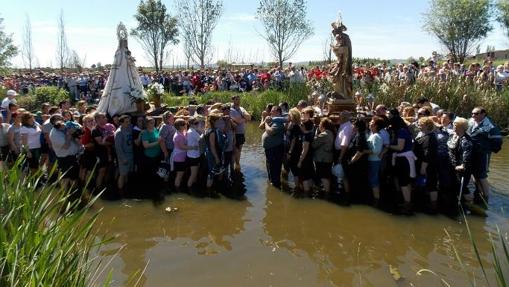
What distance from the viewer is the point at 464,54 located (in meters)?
35.7

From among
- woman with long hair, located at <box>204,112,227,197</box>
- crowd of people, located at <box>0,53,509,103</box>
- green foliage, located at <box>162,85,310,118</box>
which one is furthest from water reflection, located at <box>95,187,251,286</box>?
crowd of people, located at <box>0,53,509,103</box>

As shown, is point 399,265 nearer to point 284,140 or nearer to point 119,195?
point 284,140

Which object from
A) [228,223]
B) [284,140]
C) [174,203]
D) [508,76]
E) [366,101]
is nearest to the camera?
[228,223]

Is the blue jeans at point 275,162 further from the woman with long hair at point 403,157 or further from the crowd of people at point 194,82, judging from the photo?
the crowd of people at point 194,82

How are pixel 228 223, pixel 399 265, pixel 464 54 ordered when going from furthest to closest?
pixel 464 54
pixel 228 223
pixel 399 265

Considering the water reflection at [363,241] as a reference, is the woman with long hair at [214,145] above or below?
above

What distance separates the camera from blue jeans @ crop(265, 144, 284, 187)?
376 inches

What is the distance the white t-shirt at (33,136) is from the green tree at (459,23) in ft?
106

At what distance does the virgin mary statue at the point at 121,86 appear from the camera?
1086cm

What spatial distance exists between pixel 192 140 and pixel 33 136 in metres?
3.49

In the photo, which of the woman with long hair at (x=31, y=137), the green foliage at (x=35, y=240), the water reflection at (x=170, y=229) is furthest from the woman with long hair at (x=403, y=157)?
the woman with long hair at (x=31, y=137)

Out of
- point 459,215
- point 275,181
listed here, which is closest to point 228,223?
point 275,181

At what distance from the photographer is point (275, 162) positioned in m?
9.65

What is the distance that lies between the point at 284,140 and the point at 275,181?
0.93 m
